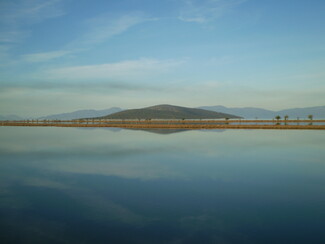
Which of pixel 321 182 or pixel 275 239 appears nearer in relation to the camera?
pixel 275 239

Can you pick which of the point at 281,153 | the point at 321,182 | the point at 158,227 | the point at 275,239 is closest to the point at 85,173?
the point at 158,227

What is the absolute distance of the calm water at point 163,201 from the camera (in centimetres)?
855

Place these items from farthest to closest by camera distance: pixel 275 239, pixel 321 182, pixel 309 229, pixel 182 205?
1. pixel 321 182
2. pixel 182 205
3. pixel 309 229
4. pixel 275 239

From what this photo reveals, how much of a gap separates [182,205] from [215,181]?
4.32 meters

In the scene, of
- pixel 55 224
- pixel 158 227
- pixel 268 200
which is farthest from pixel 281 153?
pixel 55 224

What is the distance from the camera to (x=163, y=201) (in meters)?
11.5

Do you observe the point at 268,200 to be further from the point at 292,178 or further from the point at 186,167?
the point at 186,167

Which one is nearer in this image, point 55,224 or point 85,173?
point 55,224

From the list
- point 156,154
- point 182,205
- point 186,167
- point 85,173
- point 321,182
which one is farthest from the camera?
point 156,154

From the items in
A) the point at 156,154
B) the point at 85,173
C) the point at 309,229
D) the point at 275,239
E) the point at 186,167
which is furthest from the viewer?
the point at 156,154

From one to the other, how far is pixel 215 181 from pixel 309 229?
627 cm

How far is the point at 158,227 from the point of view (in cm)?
899

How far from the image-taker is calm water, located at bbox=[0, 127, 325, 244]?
8547 millimetres

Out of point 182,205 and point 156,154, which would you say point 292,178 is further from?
point 156,154
